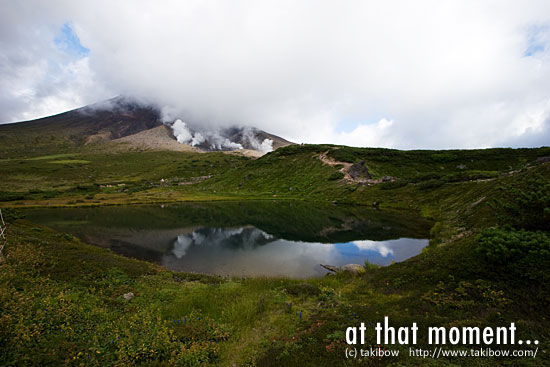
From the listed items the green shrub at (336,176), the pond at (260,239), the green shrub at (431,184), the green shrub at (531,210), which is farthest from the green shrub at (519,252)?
the green shrub at (336,176)

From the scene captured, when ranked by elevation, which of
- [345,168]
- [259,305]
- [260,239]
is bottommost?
[259,305]

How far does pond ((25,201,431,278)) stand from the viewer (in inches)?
1172

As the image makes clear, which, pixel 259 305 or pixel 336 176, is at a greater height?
pixel 336 176

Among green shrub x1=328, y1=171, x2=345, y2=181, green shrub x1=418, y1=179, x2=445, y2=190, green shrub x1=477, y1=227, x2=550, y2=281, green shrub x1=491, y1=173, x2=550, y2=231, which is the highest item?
green shrub x1=328, y1=171, x2=345, y2=181

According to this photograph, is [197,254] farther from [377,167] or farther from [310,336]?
[377,167]

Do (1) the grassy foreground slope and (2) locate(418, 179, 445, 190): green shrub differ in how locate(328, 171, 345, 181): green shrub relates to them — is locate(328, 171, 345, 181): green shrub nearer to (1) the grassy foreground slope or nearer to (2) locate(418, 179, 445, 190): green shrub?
(2) locate(418, 179, 445, 190): green shrub

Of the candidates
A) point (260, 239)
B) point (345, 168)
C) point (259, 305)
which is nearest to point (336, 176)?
point (345, 168)

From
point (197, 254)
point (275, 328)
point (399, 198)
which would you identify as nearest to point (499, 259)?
point (275, 328)

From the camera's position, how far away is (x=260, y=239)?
141 feet

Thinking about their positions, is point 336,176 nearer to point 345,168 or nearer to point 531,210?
point 345,168

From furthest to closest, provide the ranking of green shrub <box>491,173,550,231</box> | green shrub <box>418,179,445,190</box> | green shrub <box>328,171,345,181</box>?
→ green shrub <box>328,171,345,181</box> → green shrub <box>418,179,445,190</box> → green shrub <box>491,173,550,231</box>

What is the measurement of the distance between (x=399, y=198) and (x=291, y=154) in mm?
101279

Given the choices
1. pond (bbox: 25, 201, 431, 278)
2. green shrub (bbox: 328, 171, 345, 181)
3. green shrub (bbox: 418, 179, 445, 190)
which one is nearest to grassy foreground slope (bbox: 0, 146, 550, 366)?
pond (bbox: 25, 201, 431, 278)

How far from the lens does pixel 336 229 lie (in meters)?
48.2
